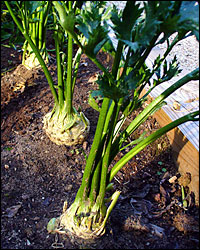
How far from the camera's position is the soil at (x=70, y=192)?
1272 millimetres

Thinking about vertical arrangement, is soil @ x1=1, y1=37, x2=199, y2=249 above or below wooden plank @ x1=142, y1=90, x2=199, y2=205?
below

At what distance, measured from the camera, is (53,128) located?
166 cm

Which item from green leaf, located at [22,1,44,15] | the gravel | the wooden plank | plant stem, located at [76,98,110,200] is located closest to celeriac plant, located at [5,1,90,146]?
green leaf, located at [22,1,44,15]

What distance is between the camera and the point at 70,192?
1.48 meters

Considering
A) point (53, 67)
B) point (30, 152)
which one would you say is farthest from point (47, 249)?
point (53, 67)

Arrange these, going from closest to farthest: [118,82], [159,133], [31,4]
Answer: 1. [118,82]
2. [159,133]
3. [31,4]

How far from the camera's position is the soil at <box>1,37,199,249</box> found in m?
1.27

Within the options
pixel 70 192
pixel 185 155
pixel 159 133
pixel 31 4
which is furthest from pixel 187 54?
pixel 159 133

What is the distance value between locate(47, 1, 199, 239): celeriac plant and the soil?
103 millimetres

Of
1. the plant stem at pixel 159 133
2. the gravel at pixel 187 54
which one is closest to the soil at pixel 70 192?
the plant stem at pixel 159 133

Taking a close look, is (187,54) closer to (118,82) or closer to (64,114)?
(64,114)

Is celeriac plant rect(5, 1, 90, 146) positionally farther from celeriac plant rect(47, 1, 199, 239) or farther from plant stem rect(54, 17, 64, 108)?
celeriac plant rect(47, 1, 199, 239)

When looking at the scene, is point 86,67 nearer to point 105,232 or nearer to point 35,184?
point 35,184

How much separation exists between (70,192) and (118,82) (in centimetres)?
84
